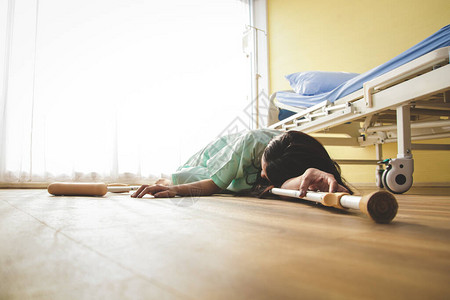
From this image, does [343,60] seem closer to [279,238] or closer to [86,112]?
[86,112]

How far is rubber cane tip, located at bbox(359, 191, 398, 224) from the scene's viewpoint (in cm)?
53

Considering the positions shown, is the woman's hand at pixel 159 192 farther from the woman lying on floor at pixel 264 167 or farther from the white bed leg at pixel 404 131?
the white bed leg at pixel 404 131

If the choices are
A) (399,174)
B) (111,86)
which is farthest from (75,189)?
(111,86)

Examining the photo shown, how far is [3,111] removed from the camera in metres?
2.45

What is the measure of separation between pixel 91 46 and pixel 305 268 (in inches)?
127

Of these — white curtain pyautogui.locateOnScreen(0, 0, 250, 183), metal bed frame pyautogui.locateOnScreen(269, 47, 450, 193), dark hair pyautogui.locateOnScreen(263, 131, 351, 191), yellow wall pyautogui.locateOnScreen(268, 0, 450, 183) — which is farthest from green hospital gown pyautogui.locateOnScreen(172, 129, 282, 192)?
yellow wall pyautogui.locateOnScreen(268, 0, 450, 183)

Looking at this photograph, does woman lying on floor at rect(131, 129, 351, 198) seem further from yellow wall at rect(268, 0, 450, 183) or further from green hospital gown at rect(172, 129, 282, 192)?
yellow wall at rect(268, 0, 450, 183)

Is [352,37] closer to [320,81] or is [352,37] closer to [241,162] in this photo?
[320,81]

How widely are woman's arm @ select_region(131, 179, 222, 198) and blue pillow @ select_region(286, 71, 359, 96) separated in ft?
4.14

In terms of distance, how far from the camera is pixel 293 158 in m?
1.16

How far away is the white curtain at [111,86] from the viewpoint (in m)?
2.55

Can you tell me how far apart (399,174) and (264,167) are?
0.75 metres

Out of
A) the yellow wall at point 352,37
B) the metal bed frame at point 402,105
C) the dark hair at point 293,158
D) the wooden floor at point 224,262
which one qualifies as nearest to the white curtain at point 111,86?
the yellow wall at point 352,37

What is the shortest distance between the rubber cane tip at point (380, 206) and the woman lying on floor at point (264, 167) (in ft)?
1.08
